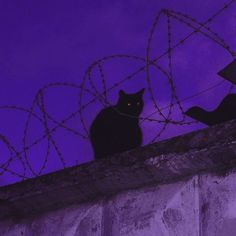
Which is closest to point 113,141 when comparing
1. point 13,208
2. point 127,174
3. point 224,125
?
point 13,208

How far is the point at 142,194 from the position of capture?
365 cm

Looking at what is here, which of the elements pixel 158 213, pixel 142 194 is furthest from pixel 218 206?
pixel 142 194

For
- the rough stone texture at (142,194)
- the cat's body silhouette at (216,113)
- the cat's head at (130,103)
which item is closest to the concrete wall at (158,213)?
the rough stone texture at (142,194)

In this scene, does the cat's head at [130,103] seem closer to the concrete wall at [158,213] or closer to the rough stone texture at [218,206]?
the concrete wall at [158,213]

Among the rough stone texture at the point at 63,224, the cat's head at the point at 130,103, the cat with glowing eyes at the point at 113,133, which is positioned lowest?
the rough stone texture at the point at 63,224

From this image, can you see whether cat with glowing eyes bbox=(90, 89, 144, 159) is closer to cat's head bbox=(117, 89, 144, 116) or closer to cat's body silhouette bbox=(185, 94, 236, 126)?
cat's head bbox=(117, 89, 144, 116)

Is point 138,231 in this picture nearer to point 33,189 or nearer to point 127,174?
point 127,174

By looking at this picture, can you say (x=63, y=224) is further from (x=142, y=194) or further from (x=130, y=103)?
(x=130, y=103)

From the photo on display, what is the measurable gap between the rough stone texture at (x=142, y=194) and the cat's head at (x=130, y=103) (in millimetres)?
3691

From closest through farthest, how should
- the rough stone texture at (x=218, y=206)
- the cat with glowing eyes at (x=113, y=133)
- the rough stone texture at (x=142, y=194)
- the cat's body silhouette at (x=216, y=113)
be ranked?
the rough stone texture at (x=218, y=206) < the rough stone texture at (x=142, y=194) < the cat's body silhouette at (x=216, y=113) < the cat with glowing eyes at (x=113, y=133)

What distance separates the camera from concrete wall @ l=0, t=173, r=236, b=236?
311cm

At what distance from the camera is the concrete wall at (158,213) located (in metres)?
3.11

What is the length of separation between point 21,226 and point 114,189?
1045 millimetres

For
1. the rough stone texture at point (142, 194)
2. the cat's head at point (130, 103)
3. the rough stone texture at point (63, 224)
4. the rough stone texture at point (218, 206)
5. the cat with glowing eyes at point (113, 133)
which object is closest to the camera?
the rough stone texture at point (218, 206)
